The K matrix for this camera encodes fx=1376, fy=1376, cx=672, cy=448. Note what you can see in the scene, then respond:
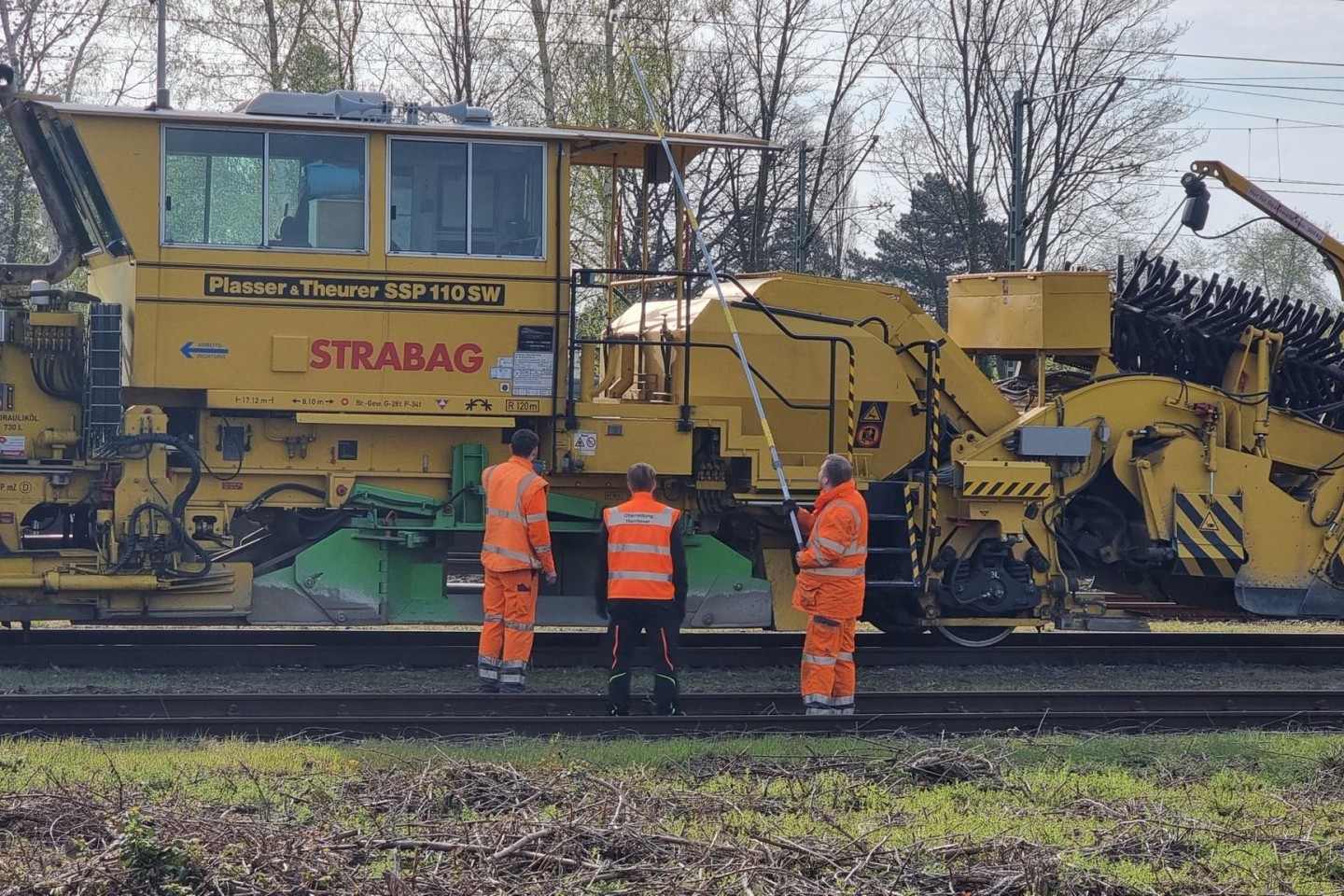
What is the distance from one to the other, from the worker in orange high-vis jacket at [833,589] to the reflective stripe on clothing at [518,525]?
1.60 metres

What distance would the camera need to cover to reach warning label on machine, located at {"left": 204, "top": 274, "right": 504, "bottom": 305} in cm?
893

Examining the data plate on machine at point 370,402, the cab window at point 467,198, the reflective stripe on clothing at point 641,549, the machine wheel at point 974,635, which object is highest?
the cab window at point 467,198

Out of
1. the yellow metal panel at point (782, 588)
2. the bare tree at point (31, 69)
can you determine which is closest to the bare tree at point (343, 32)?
the bare tree at point (31, 69)

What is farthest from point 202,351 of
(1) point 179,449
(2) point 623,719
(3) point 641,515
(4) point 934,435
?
(4) point 934,435

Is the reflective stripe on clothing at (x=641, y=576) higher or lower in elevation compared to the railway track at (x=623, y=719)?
higher

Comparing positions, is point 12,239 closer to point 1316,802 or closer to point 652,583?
point 652,583

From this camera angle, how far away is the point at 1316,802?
6219 mm

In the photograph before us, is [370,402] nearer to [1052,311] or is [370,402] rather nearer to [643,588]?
[643,588]

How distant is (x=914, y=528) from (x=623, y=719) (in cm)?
314

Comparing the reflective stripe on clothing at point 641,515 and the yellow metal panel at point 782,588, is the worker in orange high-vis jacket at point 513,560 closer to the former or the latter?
the reflective stripe on clothing at point 641,515

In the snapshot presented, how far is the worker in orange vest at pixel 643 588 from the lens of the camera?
8094 millimetres

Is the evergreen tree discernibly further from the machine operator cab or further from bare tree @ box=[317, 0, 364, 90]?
the machine operator cab

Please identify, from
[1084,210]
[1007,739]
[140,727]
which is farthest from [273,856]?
[1084,210]

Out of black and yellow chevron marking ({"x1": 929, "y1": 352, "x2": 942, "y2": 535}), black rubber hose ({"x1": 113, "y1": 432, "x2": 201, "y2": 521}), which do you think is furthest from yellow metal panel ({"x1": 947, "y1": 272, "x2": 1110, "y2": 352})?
black rubber hose ({"x1": 113, "y1": 432, "x2": 201, "y2": 521})
